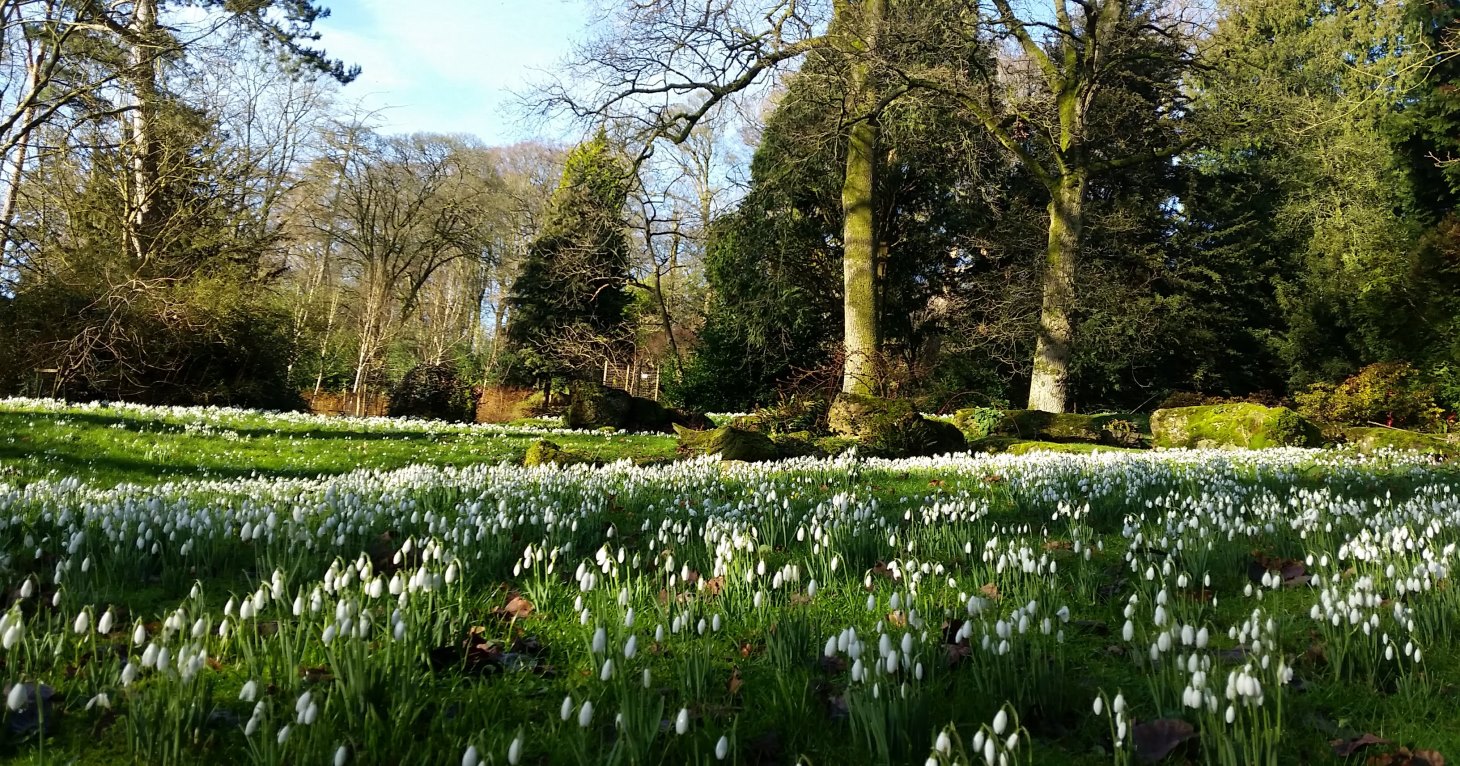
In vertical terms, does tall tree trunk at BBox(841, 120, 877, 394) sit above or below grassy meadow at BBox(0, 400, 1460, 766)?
above

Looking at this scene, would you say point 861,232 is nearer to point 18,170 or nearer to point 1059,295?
point 1059,295

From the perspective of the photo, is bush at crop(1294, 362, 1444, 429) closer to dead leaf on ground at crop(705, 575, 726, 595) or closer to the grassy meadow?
the grassy meadow

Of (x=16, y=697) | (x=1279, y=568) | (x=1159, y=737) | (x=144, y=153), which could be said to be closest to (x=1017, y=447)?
(x=1279, y=568)

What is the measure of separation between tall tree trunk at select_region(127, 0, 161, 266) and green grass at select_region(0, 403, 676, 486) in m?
9.78

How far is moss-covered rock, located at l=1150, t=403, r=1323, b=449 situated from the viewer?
1500 centimetres

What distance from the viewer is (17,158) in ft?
71.3

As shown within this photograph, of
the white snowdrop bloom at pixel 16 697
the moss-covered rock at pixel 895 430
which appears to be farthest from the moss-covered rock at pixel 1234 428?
the white snowdrop bloom at pixel 16 697

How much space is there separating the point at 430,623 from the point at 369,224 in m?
37.4

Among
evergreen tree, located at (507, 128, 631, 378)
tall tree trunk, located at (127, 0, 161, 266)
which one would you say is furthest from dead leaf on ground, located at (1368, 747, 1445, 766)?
evergreen tree, located at (507, 128, 631, 378)

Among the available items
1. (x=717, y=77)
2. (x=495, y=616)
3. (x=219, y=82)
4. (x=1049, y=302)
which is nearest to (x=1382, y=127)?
(x=1049, y=302)

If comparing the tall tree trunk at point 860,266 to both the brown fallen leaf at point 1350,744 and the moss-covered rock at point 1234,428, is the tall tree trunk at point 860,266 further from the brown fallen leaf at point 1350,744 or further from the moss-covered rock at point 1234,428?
the brown fallen leaf at point 1350,744

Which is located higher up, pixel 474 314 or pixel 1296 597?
pixel 474 314

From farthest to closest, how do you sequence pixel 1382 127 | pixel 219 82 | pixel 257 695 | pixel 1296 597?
1. pixel 1382 127
2. pixel 219 82
3. pixel 1296 597
4. pixel 257 695

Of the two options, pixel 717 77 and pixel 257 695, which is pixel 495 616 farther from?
pixel 717 77
